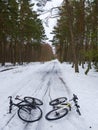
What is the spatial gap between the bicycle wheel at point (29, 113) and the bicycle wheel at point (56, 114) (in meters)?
0.31

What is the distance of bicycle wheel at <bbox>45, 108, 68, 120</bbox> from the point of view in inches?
368

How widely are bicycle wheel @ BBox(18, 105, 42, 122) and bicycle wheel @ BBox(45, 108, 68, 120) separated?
0.31 meters

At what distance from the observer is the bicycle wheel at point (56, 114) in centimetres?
935

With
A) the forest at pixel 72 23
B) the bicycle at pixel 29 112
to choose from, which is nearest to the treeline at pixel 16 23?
the forest at pixel 72 23

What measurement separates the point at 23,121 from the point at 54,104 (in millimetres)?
2071

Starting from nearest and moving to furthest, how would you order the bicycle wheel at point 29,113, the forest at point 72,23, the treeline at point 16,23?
the bicycle wheel at point 29,113 < the forest at point 72,23 < the treeline at point 16,23

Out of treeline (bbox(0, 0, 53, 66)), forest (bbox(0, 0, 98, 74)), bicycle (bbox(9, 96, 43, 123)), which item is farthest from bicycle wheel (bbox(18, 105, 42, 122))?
treeline (bbox(0, 0, 53, 66))

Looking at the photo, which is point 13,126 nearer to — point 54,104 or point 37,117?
point 37,117

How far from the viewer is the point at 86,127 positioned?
27.3 ft

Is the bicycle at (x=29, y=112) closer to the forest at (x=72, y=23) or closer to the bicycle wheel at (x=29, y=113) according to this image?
the bicycle wheel at (x=29, y=113)

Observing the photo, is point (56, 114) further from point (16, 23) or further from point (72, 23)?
point (16, 23)

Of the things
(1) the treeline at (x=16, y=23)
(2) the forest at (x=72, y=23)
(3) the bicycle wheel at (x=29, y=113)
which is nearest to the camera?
(3) the bicycle wheel at (x=29, y=113)

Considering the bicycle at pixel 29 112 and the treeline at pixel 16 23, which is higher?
the treeline at pixel 16 23

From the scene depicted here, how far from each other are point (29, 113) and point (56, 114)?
99 cm
